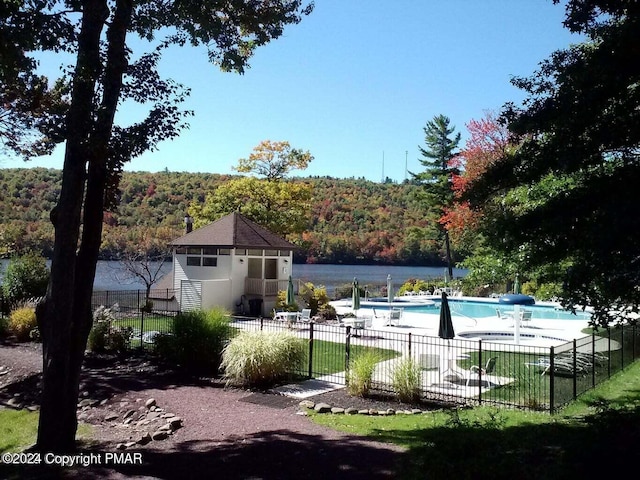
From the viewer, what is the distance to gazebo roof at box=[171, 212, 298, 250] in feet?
79.8

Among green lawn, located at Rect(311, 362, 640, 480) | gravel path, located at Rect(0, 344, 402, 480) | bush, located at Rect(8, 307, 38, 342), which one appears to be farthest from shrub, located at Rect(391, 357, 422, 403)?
bush, located at Rect(8, 307, 38, 342)

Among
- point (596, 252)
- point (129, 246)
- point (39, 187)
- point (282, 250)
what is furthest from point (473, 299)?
point (39, 187)

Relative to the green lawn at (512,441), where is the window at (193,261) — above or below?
above

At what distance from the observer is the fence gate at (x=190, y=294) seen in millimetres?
22953

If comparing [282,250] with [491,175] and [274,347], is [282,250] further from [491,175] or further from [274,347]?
[491,175]

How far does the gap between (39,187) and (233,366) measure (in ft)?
157

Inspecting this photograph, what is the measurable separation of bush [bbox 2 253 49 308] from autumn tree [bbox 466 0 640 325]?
63.7 feet

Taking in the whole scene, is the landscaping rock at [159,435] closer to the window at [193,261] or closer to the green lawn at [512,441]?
the green lawn at [512,441]

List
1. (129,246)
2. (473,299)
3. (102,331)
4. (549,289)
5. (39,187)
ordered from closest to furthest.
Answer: (549,289), (102,331), (473,299), (129,246), (39,187)

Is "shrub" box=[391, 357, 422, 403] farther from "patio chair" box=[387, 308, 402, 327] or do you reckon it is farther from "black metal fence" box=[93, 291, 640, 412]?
"patio chair" box=[387, 308, 402, 327]

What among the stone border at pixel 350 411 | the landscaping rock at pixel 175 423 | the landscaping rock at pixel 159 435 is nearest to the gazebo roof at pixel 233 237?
the stone border at pixel 350 411

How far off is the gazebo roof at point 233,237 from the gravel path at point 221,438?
11.8 meters

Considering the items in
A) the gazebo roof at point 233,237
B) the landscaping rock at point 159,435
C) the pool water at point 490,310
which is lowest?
the landscaping rock at point 159,435

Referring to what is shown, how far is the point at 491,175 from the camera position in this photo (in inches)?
263
